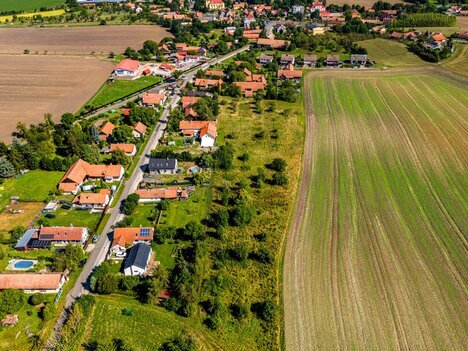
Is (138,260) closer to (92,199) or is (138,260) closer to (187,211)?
(187,211)

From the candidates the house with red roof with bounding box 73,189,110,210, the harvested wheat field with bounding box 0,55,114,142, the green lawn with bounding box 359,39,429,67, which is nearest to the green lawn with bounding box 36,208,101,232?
the house with red roof with bounding box 73,189,110,210

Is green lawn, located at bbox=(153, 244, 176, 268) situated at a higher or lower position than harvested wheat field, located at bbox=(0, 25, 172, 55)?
lower

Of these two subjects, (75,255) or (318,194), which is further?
(318,194)

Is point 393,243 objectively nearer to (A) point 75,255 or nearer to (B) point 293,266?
(B) point 293,266

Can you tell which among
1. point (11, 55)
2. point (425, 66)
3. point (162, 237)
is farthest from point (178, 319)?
point (11, 55)

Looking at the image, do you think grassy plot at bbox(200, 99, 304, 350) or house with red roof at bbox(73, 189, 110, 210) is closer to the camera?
grassy plot at bbox(200, 99, 304, 350)

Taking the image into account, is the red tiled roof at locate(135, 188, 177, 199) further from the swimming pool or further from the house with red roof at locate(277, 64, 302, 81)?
the house with red roof at locate(277, 64, 302, 81)

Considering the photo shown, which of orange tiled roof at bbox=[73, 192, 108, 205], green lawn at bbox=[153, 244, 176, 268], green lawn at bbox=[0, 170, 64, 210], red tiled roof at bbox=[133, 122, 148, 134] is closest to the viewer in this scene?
green lawn at bbox=[153, 244, 176, 268]
